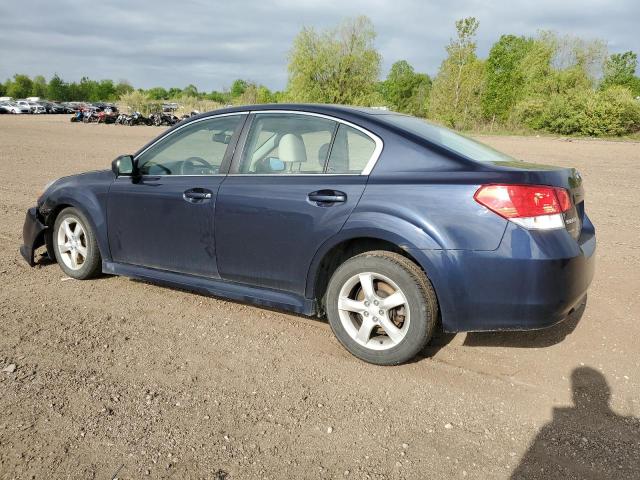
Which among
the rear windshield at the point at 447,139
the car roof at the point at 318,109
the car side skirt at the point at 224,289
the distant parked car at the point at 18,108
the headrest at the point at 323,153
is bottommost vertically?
the distant parked car at the point at 18,108

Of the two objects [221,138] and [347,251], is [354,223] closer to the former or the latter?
[347,251]

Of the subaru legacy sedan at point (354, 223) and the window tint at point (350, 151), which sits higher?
the window tint at point (350, 151)

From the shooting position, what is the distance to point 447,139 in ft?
13.2

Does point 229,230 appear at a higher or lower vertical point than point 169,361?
higher

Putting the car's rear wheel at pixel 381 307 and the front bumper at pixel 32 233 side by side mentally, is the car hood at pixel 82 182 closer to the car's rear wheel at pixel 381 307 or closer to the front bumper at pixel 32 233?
the front bumper at pixel 32 233

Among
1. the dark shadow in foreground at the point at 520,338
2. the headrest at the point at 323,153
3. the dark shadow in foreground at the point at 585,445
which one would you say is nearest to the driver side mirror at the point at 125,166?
the headrest at the point at 323,153

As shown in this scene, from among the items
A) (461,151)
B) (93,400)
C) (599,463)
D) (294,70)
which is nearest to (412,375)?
(599,463)

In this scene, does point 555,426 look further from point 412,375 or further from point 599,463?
point 412,375

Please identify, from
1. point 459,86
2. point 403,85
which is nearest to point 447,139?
point 459,86

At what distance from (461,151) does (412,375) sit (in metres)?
1.52

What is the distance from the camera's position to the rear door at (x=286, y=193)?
3734 mm

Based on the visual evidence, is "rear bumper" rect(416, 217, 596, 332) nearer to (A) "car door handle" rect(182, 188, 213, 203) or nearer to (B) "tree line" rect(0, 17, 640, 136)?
(A) "car door handle" rect(182, 188, 213, 203)

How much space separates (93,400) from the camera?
3.24 m

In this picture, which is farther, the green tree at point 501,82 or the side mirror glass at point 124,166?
the green tree at point 501,82
